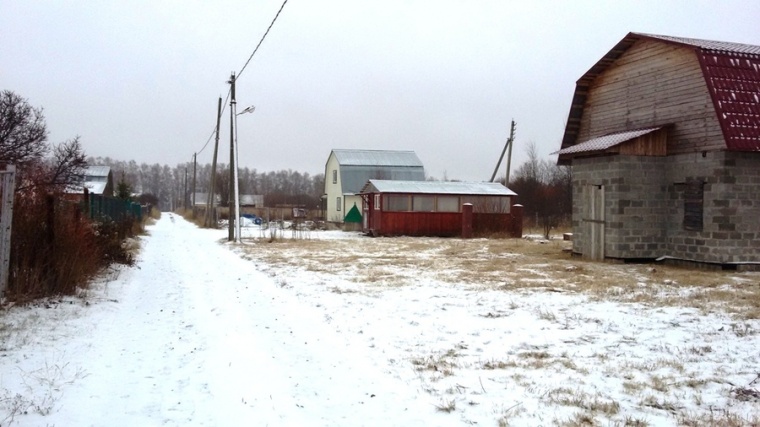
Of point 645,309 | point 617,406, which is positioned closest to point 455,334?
point 617,406

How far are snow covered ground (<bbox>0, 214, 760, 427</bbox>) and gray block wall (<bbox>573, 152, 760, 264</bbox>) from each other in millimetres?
3417

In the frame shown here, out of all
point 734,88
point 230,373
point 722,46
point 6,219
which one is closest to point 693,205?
point 734,88

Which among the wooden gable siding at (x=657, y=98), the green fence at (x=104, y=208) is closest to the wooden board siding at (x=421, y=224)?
the green fence at (x=104, y=208)

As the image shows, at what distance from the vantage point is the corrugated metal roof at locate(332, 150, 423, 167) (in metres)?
46.1

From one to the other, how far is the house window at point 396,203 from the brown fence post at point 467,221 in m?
3.22

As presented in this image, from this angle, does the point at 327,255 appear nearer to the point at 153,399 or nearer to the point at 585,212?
the point at 585,212

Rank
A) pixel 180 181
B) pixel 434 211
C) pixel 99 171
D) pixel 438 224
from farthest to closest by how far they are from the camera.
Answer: pixel 180 181
pixel 99 171
pixel 434 211
pixel 438 224

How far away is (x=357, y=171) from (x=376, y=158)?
293 centimetres

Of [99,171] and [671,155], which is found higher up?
[99,171]

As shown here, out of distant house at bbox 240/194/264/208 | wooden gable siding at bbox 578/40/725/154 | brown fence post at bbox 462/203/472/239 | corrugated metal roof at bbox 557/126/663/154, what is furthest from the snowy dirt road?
distant house at bbox 240/194/264/208

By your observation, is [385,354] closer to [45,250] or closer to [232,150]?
[45,250]

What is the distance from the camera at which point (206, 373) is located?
5625 mm

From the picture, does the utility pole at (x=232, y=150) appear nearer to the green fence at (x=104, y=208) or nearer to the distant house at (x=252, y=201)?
the green fence at (x=104, y=208)

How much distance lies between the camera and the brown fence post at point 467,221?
99.2 ft
